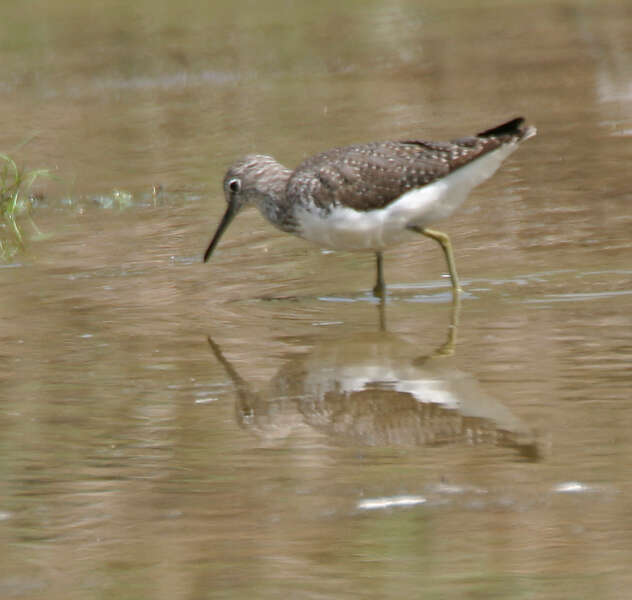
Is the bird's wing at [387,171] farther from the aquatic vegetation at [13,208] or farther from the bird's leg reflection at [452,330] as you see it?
the aquatic vegetation at [13,208]

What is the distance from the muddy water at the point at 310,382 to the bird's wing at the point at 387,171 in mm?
686

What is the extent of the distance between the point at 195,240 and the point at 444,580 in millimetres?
6603

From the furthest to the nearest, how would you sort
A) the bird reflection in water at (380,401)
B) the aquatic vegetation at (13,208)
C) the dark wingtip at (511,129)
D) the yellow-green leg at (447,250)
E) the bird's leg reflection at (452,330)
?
the aquatic vegetation at (13,208) < the yellow-green leg at (447,250) < the dark wingtip at (511,129) < the bird's leg reflection at (452,330) < the bird reflection in water at (380,401)

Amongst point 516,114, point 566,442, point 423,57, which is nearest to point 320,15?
point 423,57

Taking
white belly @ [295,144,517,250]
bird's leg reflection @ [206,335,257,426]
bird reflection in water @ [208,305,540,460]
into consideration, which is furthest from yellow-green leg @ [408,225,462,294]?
bird's leg reflection @ [206,335,257,426]

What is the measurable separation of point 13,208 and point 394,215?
4722mm

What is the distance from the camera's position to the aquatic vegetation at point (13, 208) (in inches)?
441

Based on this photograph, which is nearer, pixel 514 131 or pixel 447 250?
pixel 514 131

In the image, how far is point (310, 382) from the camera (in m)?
7.24

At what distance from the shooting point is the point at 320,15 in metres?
26.8

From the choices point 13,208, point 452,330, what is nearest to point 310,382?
point 452,330

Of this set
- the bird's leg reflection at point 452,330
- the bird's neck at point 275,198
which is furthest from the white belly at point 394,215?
the bird's leg reflection at point 452,330

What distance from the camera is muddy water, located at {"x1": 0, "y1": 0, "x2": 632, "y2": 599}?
16.3 feet

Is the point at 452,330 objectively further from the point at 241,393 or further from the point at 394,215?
the point at 241,393
